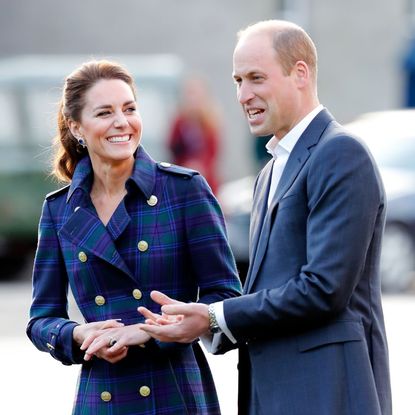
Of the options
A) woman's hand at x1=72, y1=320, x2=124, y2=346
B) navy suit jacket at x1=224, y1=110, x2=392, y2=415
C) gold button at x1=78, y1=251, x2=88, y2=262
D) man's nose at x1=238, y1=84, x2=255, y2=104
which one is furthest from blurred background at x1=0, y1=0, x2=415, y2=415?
navy suit jacket at x1=224, y1=110, x2=392, y2=415

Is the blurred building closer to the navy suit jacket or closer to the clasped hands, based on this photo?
the clasped hands

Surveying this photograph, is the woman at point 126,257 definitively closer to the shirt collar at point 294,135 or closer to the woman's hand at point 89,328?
the woman's hand at point 89,328

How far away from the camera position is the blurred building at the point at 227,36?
24.8 meters

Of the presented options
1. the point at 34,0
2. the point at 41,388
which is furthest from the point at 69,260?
the point at 34,0

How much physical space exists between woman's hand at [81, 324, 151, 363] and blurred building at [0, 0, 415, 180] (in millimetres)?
20026

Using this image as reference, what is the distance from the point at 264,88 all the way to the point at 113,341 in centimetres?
98

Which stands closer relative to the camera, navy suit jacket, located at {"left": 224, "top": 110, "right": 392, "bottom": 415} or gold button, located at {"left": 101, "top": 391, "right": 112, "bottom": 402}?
navy suit jacket, located at {"left": 224, "top": 110, "right": 392, "bottom": 415}

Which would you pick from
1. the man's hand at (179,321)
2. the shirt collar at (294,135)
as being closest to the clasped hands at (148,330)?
the man's hand at (179,321)

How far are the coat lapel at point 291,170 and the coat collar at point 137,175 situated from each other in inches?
23.9

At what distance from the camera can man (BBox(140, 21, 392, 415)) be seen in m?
3.94

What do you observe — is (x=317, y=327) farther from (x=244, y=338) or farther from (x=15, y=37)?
(x=15, y=37)

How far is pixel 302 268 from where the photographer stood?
3986mm

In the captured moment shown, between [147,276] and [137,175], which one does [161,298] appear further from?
[137,175]

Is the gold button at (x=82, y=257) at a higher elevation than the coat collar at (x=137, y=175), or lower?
lower
